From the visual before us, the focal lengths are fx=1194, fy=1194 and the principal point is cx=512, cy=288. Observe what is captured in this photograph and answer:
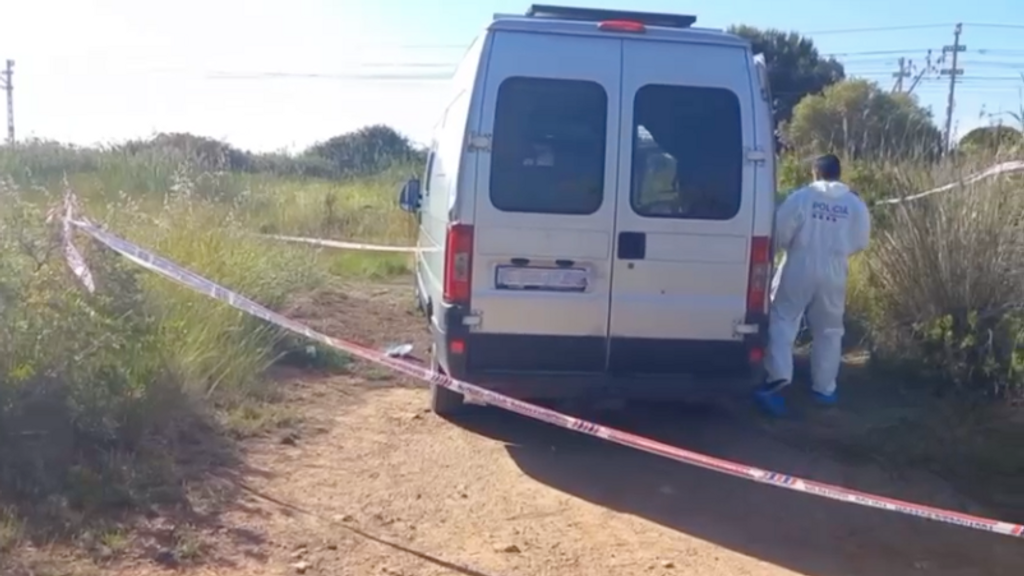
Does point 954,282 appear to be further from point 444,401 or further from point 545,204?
point 444,401

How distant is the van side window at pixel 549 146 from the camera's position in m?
6.89

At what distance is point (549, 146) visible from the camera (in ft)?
22.9

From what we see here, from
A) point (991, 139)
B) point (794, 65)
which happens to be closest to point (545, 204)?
point (991, 139)

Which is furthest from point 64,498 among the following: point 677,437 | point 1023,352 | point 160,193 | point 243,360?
point 160,193

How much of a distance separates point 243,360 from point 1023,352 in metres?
5.01

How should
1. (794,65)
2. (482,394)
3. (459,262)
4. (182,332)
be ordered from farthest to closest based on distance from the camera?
(794,65) → (182,332) → (459,262) → (482,394)

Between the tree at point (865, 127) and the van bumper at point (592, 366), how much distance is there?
12.7ft

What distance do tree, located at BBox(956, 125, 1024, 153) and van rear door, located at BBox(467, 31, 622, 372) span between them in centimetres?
386

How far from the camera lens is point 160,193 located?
13766 mm

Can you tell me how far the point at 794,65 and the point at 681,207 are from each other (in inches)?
1408

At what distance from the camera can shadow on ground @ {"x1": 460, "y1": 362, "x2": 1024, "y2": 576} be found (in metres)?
5.70

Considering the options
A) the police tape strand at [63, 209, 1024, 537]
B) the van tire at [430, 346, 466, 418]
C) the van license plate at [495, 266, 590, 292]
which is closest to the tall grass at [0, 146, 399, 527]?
the police tape strand at [63, 209, 1024, 537]

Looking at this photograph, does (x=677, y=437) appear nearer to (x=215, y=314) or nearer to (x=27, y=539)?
(x=215, y=314)

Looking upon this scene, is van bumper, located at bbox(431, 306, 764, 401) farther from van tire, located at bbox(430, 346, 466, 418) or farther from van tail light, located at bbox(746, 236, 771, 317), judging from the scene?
van tire, located at bbox(430, 346, 466, 418)
